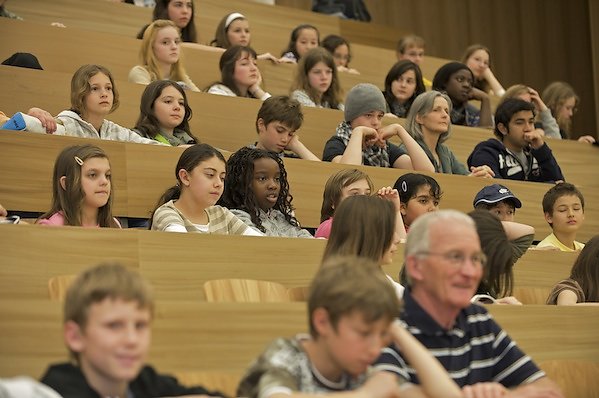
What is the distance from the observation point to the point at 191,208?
3.42m

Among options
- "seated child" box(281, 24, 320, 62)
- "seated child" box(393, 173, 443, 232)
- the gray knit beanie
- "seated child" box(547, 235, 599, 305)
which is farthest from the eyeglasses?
"seated child" box(281, 24, 320, 62)

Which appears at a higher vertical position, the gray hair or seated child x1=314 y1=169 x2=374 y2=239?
the gray hair

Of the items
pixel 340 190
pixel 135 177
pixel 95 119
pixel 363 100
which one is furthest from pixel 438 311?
pixel 363 100

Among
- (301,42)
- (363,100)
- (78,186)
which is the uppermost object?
(301,42)

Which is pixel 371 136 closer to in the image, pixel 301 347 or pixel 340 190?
pixel 340 190

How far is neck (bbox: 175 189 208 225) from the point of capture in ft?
11.2

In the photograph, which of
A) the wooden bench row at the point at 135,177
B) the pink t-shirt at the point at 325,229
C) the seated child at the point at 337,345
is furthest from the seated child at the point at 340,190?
the seated child at the point at 337,345

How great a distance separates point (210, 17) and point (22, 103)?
2087 millimetres

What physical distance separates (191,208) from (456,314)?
4.53ft

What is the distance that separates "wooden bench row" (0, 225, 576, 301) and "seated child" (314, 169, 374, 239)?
0.26 metres

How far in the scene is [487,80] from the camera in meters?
6.04

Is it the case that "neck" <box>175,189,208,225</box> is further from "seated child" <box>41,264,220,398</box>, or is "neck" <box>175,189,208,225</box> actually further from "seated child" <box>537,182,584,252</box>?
"seated child" <box>41,264,220,398</box>

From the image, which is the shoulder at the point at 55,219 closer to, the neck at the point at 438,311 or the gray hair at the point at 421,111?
the neck at the point at 438,311

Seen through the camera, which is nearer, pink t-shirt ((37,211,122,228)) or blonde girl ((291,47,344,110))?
pink t-shirt ((37,211,122,228))
